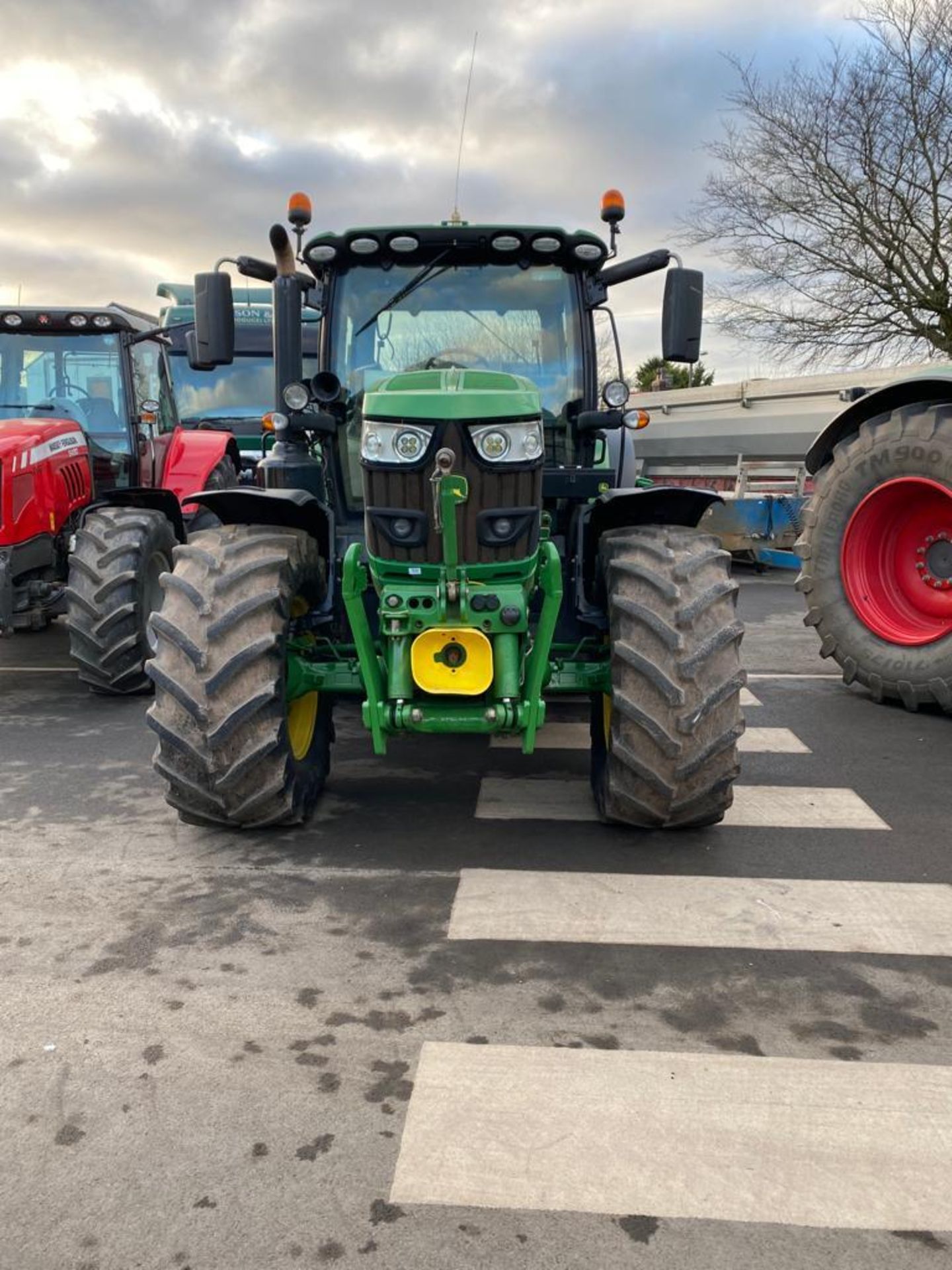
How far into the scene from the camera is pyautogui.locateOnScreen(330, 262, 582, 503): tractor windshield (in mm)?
4953

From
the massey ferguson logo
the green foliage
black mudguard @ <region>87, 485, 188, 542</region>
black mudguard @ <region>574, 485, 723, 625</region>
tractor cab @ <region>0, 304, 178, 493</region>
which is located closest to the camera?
black mudguard @ <region>574, 485, 723, 625</region>

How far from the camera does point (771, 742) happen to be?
5.97 metres

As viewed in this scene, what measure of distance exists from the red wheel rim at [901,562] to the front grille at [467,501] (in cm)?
375

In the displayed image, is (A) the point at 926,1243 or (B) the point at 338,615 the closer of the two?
(A) the point at 926,1243

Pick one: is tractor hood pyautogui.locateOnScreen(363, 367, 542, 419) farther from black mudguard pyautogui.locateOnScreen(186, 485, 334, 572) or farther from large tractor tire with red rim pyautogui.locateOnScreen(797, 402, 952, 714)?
large tractor tire with red rim pyautogui.locateOnScreen(797, 402, 952, 714)

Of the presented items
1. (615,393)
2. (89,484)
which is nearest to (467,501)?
(615,393)

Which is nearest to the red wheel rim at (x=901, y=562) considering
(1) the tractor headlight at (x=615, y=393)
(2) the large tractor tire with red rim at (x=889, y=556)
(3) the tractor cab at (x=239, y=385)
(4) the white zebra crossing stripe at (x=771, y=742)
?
(2) the large tractor tire with red rim at (x=889, y=556)

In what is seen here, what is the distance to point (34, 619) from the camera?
6965 millimetres

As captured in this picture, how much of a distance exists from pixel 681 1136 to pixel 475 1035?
630mm

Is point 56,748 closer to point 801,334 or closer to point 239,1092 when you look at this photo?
point 239,1092

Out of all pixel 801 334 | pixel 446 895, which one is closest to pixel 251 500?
pixel 446 895

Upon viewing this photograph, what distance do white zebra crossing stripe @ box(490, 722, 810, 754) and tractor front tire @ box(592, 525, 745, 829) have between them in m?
1.58

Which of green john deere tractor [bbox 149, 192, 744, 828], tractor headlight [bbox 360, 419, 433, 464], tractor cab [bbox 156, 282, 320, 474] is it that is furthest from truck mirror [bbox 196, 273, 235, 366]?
tractor cab [bbox 156, 282, 320, 474]

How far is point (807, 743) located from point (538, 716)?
102 inches
